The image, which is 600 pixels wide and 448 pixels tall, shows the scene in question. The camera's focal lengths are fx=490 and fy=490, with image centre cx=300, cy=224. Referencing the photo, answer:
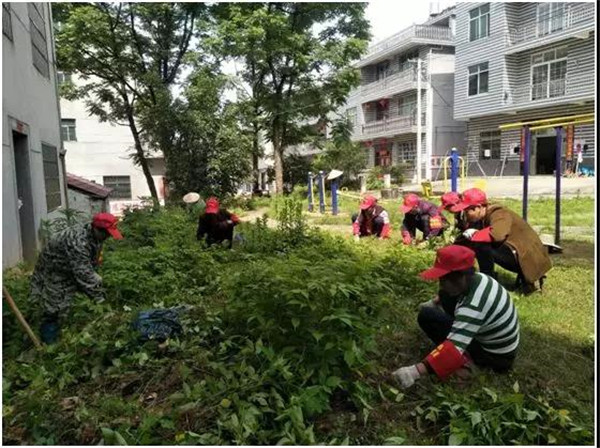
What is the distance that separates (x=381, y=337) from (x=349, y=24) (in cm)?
1855

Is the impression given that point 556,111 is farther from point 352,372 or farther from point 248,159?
point 352,372

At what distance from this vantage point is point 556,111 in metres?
20.0

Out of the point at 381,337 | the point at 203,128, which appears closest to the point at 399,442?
the point at 381,337

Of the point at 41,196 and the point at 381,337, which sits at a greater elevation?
the point at 41,196

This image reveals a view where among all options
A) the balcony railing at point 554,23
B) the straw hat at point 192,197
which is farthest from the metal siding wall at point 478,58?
the straw hat at point 192,197

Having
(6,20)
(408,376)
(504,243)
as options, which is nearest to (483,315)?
(408,376)

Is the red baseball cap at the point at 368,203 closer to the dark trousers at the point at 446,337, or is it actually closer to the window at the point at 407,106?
the dark trousers at the point at 446,337

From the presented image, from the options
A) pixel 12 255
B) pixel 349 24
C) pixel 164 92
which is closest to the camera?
pixel 12 255

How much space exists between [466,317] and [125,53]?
59.1 ft

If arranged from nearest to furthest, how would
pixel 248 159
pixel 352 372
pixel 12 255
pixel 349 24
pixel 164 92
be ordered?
pixel 352 372
pixel 12 255
pixel 164 92
pixel 248 159
pixel 349 24

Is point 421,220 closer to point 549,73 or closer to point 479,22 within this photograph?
point 549,73

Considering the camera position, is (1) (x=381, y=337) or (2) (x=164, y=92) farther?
(2) (x=164, y=92)

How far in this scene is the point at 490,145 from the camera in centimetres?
2347

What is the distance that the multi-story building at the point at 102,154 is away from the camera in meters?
26.0
